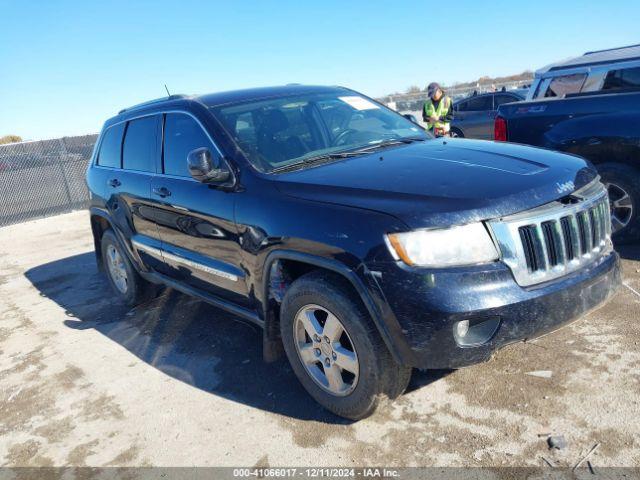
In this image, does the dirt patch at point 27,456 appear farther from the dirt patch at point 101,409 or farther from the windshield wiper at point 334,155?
the windshield wiper at point 334,155

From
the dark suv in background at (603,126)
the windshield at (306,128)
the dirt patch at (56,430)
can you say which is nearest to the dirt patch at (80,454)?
the dirt patch at (56,430)

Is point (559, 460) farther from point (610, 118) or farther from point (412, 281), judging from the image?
point (610, 118)

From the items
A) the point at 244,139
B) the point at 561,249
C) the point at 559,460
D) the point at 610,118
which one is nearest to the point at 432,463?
the point at 559,460

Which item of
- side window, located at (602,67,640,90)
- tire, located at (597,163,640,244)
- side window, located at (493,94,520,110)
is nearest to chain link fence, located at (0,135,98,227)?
side window, located at (493,94,520,110)

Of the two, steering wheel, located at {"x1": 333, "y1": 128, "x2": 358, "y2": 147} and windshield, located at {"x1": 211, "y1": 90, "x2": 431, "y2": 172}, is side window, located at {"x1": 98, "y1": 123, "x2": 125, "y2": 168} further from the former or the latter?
steering wheel, located at {"x1": 333, "y1": 128, "x2": 358, "y2": 147}

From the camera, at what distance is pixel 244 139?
11.2 ft

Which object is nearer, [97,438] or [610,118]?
[97,438]

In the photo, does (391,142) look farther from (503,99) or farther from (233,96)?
(503,99)

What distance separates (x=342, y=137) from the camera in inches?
146

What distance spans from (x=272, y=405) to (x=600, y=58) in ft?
17.2

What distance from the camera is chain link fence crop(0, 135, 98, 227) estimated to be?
11.9 m

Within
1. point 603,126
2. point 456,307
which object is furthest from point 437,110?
point 456,307

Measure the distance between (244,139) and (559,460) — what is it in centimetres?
256

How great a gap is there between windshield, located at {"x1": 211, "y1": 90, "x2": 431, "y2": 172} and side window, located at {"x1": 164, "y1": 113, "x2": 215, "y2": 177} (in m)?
0.20
